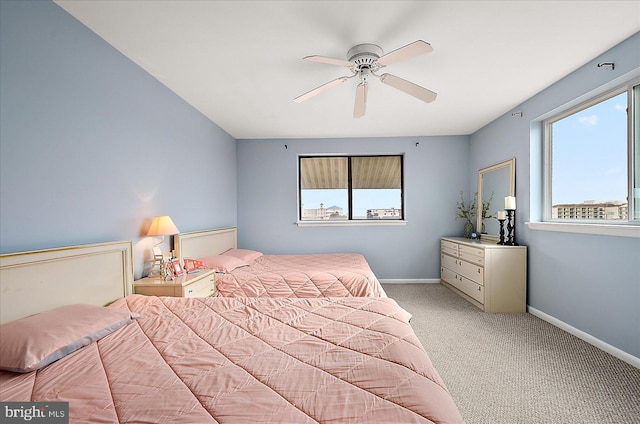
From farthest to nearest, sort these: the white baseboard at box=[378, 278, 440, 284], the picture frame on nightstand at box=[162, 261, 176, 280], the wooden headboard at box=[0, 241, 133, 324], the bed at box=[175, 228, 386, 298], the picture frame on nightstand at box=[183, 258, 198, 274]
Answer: the white baseboard at box=[378, 278, 440, 284] → the bed at box=[175, 228, 386, 298] → the picture frame on nightstand at box=[183, 258, 198, 274] → the picture frame on nightstand at box=[162, 261, 176, 280] → the wooden headboard at box=[0, 241, 133, 324]

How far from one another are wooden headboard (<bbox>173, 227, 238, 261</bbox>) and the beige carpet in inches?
101

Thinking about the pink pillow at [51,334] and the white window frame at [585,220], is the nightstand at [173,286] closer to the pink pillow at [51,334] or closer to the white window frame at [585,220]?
the pink pillow at [51,334]

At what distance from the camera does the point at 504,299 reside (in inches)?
133

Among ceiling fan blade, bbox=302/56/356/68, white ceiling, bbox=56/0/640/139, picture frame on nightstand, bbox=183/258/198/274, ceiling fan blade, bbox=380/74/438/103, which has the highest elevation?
white ceiling, bbox=56/0/640/139

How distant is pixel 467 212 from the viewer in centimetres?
466

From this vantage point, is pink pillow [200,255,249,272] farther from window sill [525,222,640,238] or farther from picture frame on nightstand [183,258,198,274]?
window sill [525,222,640,238]

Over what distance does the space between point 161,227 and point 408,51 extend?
238 centimetres

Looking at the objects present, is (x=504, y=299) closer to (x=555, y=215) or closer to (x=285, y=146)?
(x=555, y=215)

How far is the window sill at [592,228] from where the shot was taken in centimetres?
212

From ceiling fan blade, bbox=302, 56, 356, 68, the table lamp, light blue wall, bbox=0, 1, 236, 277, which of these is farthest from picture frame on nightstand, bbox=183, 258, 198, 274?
ceiling fan blade, bbox=302, 56, 356, 68

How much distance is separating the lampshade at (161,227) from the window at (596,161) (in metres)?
3.82

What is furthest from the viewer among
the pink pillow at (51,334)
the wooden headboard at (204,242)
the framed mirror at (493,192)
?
the framed mirror at (493,192)

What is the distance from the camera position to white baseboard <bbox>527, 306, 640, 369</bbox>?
7.07 feet

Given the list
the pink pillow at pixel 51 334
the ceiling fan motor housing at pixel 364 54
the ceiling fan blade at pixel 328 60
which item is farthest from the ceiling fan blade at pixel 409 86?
the pink pillow at pixel 51 334
